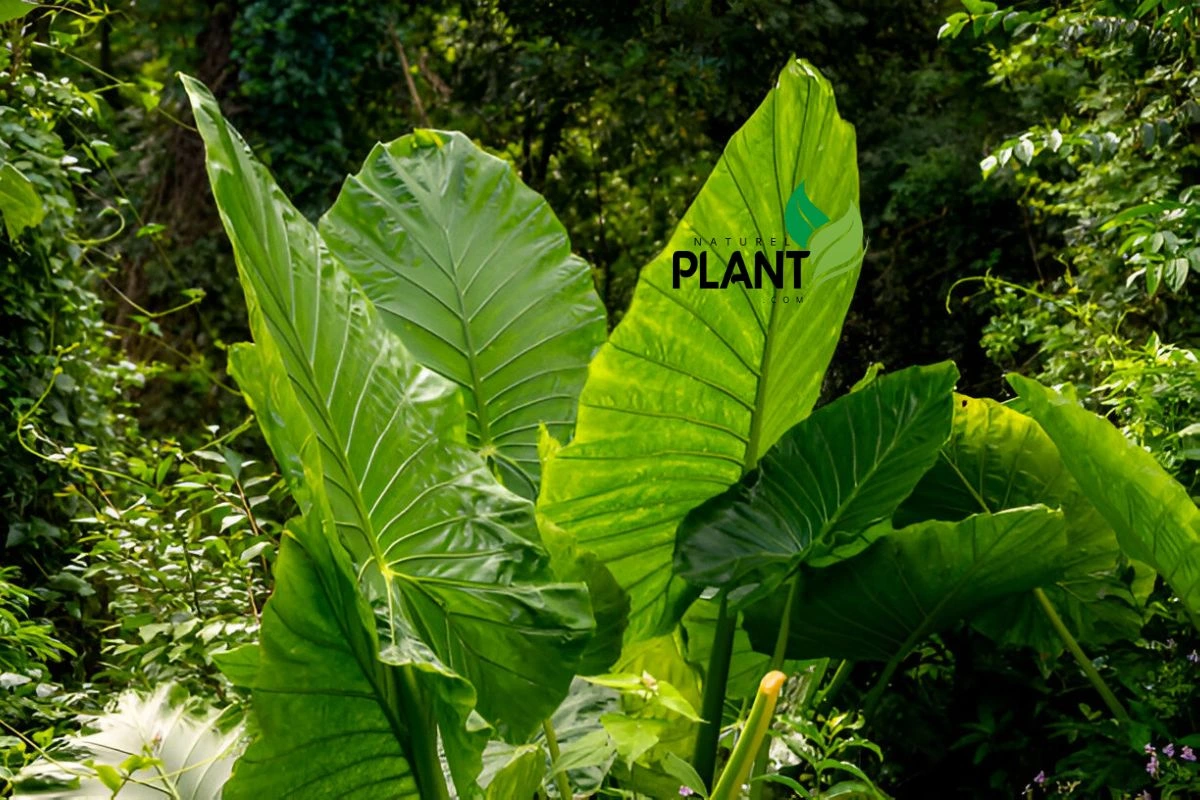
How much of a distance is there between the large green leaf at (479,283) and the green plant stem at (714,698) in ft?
1.28

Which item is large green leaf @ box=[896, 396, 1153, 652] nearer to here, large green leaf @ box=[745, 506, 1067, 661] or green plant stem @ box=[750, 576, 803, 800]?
large green leaf @ box=[745, 506, 1067, 661]

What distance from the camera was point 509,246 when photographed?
1913 mm

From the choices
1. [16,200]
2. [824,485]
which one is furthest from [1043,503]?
[16,200]

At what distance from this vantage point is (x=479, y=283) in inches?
74.4

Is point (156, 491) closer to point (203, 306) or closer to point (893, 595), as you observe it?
point (893, 595)

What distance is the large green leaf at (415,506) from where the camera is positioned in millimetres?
1262

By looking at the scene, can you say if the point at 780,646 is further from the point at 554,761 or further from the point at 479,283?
the point at 479,283

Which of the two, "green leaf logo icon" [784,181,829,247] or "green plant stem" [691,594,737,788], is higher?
"green leaf logo icon" [784,181,829,247]

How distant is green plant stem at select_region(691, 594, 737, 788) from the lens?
5.25 feet

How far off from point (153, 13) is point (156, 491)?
16.6 feet

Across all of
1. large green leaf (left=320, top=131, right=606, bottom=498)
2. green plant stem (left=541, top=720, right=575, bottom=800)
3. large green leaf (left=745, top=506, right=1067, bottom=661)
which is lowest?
green plant stem (left=541, top=720, right=575, bottom=800)

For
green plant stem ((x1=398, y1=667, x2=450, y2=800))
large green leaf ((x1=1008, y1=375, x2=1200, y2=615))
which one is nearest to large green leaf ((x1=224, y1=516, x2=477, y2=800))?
green plant stem ((x1=398, y1=667, x2=450, y2=800))

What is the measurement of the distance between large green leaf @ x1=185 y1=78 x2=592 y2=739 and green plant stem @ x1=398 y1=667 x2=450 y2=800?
0.20ft

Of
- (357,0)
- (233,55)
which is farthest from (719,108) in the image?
(233,55)
